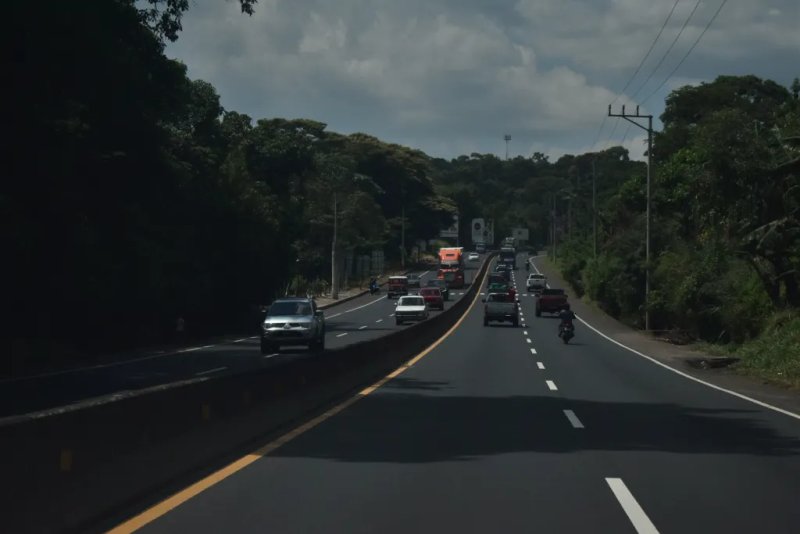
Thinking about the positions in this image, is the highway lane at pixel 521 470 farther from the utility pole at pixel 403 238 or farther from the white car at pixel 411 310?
the utility pole at pixel 403 238

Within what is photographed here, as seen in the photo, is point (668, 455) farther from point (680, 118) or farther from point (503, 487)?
point (680, 118)

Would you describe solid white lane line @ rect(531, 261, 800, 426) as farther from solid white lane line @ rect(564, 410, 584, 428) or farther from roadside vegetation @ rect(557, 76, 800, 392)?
solid white lane line @ rect(564, 410, 584, 428)

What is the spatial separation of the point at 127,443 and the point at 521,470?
4.29m

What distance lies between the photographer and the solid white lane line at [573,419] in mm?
16438

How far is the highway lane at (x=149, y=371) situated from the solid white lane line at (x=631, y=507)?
6362 millimetres

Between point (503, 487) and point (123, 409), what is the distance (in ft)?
12.0

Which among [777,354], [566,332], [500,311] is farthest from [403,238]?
[777,354]

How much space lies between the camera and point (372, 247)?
121375 millimetres

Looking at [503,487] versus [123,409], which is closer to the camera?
[123,409]

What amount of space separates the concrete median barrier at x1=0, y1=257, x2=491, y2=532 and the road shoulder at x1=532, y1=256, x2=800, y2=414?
1030cm

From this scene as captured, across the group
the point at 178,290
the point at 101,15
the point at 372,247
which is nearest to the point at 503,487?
the point at 101,15

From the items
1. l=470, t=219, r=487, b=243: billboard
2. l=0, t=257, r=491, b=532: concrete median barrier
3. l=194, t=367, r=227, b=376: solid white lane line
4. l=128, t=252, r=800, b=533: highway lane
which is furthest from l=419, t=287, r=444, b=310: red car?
l=470, t=219, r=487, b=243: billboard

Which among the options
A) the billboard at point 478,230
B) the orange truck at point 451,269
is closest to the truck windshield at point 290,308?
the orange truck at point 451,269

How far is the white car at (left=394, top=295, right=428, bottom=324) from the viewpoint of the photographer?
6191cm
